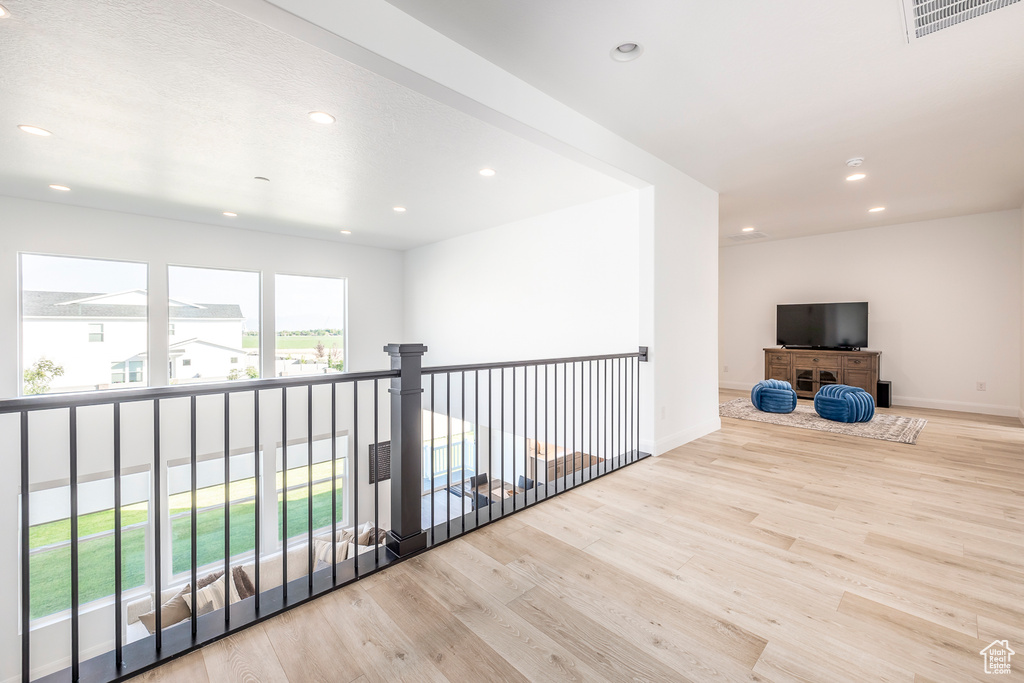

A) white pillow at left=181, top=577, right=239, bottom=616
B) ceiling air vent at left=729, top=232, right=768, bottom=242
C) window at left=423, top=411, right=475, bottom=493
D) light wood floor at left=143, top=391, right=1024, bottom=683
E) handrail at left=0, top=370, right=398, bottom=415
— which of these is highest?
ceiling air vent at left=729, top=232, right=768, bottom=242

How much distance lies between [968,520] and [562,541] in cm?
226

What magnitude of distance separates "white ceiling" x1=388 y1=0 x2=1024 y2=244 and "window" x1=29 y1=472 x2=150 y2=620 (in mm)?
5917

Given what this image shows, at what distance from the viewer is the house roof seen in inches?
183

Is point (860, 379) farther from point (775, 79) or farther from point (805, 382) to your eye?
point (775, 79)

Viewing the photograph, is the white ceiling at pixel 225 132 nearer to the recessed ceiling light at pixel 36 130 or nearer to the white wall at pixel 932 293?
the recessed ceiling light at pixel 36 130

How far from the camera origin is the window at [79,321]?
4637 mm

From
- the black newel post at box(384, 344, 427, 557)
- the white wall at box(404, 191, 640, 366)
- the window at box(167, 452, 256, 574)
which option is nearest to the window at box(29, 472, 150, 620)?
the window at box(167, 452, 256, 574)

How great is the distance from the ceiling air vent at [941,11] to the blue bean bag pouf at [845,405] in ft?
12.9

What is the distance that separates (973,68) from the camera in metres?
2.36

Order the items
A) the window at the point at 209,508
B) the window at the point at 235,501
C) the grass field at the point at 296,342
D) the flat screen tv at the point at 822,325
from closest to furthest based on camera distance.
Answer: the window at the point at 209,508 < the window at the point at 235,501 < the grass field at the point at 296,342 < the flat screen tv at the point at 822,325

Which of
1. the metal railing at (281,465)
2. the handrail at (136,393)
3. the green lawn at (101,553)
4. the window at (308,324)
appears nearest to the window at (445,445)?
the metal railing at (281,465)

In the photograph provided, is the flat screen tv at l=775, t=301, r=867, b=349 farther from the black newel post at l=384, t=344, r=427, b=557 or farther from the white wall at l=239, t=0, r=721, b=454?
the black newel post at l=384, t=344, r=427, b=557

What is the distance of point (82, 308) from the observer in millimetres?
4906

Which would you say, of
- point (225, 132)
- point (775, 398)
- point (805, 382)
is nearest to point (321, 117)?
point (225, 132)
